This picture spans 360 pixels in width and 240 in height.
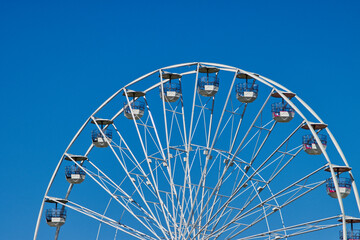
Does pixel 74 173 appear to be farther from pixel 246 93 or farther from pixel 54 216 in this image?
pixel 246 93

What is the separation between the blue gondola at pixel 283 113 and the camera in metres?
45.2

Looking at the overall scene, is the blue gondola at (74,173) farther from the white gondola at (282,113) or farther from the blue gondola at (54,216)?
the white gondola at (282,113)

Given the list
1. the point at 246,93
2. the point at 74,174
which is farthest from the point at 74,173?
the point at 246,93

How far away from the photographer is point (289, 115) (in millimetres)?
45188

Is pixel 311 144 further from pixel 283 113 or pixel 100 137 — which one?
pixel 100 137

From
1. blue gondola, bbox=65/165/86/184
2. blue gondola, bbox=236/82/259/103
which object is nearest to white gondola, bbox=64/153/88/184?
blue gondola, bbox=65/165/86/184

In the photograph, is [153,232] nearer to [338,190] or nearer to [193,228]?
[193,228]

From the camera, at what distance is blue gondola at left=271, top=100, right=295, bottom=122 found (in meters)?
45.2

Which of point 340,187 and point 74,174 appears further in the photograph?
point 74,174

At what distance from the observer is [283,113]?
45156 millimetres

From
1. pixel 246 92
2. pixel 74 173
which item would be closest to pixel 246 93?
pixel 246 92

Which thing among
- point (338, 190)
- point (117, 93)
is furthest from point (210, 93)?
point (338, 190)

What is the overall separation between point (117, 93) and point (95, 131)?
3464 millimetres

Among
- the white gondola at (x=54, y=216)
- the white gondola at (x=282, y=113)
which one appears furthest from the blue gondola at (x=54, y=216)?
the white gondola at (x=282, y=113)
